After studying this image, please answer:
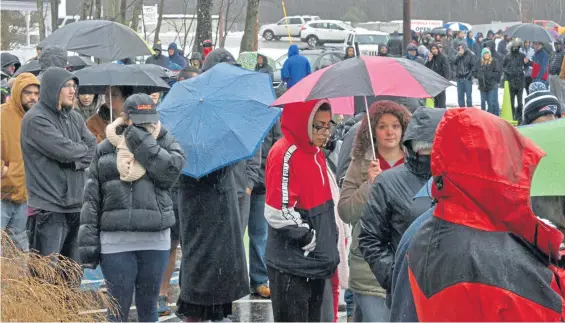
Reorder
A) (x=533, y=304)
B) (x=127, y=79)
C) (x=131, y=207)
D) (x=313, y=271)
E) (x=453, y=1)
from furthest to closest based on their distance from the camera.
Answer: (x=453, y=1) → (x=127, y=79) → (x=131, y=207) → (x=313, y=271) → (x=533, y=304)

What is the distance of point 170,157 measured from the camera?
6.61 m

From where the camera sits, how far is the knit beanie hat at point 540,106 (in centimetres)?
678

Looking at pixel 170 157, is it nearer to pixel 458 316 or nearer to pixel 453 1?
pixel 458 316

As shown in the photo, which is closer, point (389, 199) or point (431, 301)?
point (431, 301)

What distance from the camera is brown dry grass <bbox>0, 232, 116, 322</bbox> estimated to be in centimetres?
544

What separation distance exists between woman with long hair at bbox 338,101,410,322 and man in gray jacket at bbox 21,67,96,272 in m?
2.44

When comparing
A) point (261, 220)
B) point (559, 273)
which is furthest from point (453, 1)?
point (559, 273)

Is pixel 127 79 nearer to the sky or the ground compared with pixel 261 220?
nearer to the sky

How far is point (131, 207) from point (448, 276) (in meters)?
3.59

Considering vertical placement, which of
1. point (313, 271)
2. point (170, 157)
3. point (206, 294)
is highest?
point (170, 157)

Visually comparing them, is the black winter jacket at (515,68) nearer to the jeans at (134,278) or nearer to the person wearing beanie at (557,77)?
the person wearing beanie at (557,77)

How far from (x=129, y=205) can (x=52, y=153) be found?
126 cm

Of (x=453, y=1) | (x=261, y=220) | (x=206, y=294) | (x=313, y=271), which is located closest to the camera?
(x=313, y=271)

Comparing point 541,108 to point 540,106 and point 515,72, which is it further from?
point 515,72
